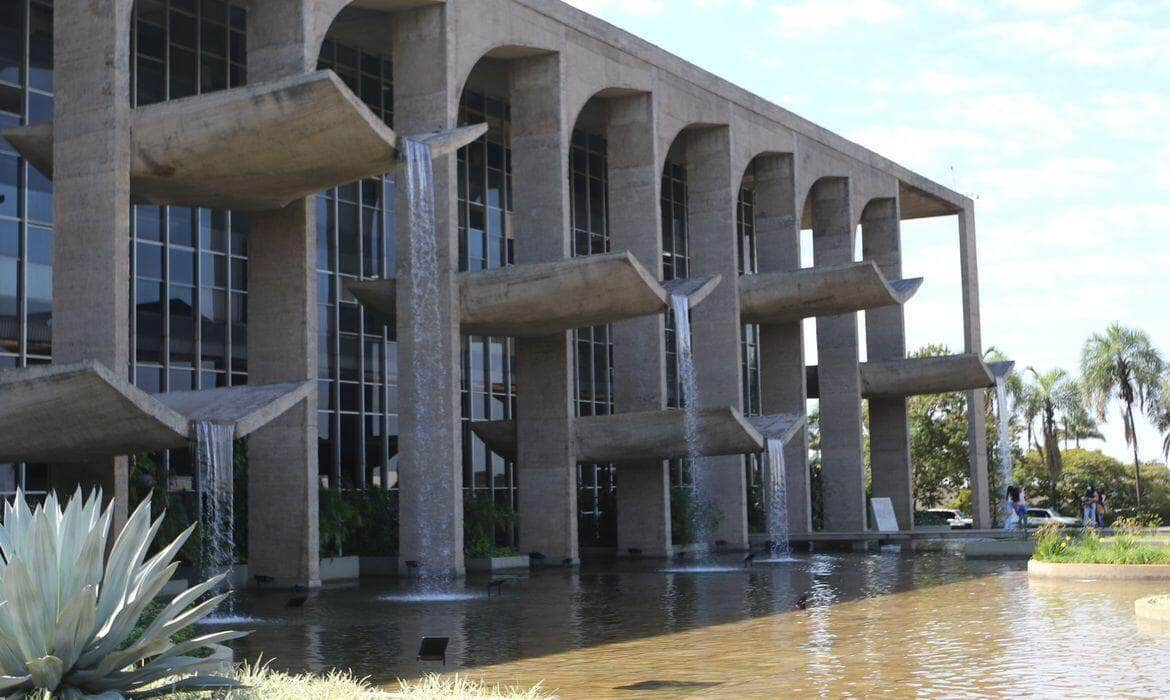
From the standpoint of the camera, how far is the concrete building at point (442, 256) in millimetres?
22672

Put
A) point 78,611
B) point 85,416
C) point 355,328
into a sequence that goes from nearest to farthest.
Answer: point 78,611
point 85,416
point 355,328

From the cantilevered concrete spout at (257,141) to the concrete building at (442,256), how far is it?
0.17 feet

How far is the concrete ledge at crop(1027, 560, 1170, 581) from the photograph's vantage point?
21.9 meters

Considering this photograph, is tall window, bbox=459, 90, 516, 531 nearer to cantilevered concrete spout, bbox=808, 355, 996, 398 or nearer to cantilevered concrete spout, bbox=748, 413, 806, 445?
cantilevered concrete spout, bbox=748, 413, 806, 445

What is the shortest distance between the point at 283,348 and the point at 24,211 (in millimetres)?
6105

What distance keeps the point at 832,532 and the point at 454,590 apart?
2086 cm

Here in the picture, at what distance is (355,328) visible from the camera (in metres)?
35.7

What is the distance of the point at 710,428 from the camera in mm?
33375

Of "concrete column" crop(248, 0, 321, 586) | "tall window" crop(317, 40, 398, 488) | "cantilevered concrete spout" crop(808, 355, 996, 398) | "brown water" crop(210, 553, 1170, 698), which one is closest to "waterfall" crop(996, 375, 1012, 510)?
"cantilevered concrete spout" crop(808, 355, 996, 398)

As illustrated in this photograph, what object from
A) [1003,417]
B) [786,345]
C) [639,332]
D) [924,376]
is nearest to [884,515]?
[924,376]

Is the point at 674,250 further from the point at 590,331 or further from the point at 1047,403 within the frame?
the point at 1047,403

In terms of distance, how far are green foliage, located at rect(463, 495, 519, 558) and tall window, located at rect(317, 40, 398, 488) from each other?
350cm

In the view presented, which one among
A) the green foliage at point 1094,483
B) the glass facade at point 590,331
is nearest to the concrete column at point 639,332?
the glass facade at point 590,331

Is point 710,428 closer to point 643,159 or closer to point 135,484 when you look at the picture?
point 643,159
